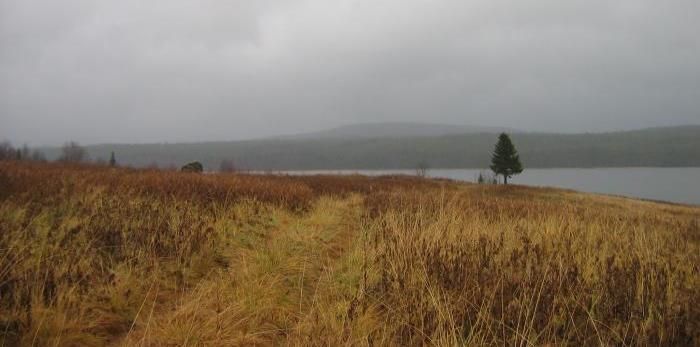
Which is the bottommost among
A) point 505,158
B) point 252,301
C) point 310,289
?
point 310,289

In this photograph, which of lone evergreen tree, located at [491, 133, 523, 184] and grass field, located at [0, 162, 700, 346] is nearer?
grass field, located at [0, 162, 700, 346]

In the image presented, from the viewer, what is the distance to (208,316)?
2730 millimetres

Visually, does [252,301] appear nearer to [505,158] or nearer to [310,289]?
[310,289]

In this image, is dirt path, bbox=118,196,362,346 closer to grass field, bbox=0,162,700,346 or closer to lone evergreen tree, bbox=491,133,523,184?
grass field, bbox=0,162,700,346

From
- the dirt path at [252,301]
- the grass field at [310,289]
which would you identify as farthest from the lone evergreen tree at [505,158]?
the dirt path at [252,301]

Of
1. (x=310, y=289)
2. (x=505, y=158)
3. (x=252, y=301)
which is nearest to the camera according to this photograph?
(x=252, y=301)

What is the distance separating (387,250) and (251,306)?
162 cm

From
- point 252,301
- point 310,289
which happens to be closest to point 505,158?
point 310,289

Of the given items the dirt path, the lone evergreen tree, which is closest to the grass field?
the dirt path

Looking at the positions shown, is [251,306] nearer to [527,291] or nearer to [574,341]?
[527,291]

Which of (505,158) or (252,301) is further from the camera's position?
(505,158)

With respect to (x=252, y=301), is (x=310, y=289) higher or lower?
lower

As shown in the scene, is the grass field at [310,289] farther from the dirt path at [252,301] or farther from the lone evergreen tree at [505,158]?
the lone evergreen tree at [505,158]

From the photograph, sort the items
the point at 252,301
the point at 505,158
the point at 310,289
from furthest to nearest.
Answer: the point at 505,158 → the point at 310,289 → the point at 252,301
